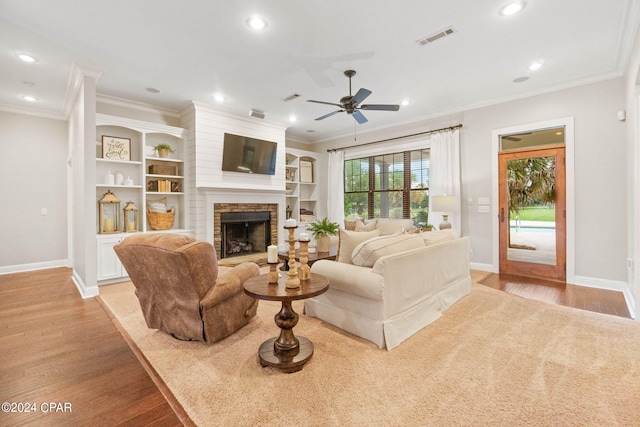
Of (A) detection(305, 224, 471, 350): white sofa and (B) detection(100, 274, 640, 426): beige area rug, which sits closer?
(B) detection(100, 274, 640, 426): beige area rug

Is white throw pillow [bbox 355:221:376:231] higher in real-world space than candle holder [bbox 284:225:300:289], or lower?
higher

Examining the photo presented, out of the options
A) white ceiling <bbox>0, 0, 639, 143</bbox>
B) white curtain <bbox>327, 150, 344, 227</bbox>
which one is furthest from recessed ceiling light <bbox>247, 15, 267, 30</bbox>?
white curtain <bbox>327, 150, 344, 227</bbox>

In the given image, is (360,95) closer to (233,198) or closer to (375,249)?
(375,249)

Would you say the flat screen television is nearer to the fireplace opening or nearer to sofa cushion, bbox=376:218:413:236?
the fireplace opening

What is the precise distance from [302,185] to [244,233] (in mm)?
2087

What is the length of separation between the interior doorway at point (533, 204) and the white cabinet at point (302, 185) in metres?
4.15

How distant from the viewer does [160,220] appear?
485 centimetres

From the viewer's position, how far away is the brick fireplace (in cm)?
539

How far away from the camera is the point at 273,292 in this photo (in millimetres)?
2006

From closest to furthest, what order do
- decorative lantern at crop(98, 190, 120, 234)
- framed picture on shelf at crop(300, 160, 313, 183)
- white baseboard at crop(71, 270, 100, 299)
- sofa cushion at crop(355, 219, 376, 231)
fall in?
1. white baseboard at crop(71, 270, 100, 299)
2. decorative lantern at crop(98, 190, 120, 234)
3. sofa cushion at crop(355, 219, 376, 231)
4. framed picture on shelf at crop(300, 160, 313, 183)

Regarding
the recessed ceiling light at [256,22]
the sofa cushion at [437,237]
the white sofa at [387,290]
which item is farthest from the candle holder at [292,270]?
the recessed ceiling light at [256,22]

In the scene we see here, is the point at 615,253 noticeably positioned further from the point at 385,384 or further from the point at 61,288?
the point at 61,288

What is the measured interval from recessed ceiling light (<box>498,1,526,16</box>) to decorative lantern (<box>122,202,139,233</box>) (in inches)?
214

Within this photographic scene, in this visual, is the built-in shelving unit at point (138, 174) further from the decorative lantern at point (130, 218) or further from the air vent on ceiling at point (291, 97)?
the air vent on ceiling at point (291, 97)
